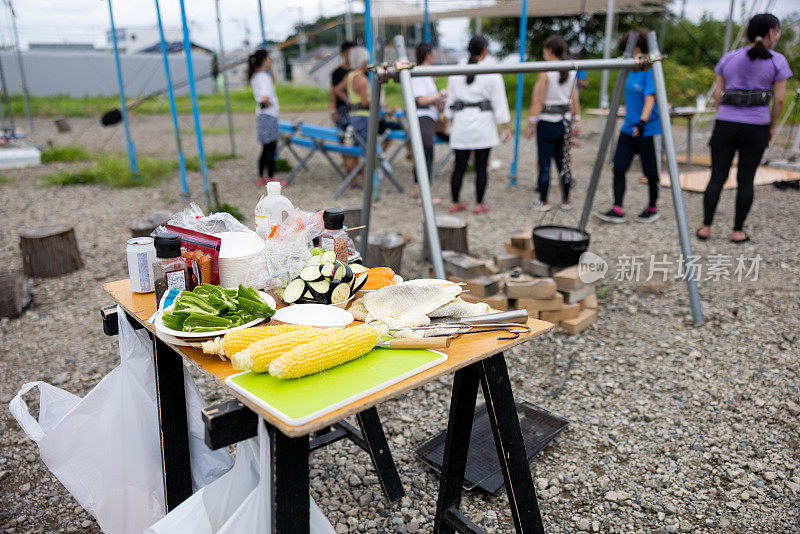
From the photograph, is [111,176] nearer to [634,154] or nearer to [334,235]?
[634,154]

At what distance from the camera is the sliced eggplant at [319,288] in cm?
168

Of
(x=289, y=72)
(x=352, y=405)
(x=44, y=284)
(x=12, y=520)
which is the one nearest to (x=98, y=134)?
(x=44, y=284)

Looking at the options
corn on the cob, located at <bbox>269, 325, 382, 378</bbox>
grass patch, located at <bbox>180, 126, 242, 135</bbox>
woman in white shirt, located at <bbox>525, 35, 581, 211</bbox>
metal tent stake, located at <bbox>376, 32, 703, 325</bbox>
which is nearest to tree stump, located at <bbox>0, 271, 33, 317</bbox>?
metal tent stake, located at <bbox>376, 32, 703, 325</bbox>

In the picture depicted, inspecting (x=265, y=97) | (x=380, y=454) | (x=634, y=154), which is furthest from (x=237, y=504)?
(x=265, y=97)

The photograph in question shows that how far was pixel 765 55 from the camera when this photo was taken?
4.29 m

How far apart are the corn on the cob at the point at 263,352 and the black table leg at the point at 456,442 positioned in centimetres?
54

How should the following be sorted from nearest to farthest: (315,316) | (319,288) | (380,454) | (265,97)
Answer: (315,316) → (319,288) → (380,454) → (265,97)

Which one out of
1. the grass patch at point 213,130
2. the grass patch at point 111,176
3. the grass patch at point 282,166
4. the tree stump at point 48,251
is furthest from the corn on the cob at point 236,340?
the grass patch at point 213,130

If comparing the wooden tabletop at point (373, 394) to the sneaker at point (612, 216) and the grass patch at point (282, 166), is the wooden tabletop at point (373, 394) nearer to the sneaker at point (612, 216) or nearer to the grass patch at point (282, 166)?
the sneaker at point (612, 216)

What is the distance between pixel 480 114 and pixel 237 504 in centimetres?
488

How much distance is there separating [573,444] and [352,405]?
5.54 ft

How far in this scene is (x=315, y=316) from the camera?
1.55 meters

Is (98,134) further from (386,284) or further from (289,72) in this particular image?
(289,72)

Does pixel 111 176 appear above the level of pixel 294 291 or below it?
below
